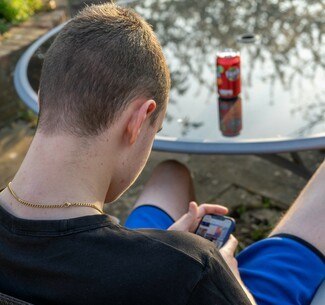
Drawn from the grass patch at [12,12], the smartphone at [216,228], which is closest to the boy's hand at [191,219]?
the smartphone at [216,228]

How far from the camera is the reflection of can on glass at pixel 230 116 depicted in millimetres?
2061

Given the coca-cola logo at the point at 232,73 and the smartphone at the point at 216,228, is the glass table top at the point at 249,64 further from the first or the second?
the smartphone at the point at 216,228

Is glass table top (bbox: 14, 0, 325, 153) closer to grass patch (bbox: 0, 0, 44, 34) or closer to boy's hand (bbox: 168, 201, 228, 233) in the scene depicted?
boy's hand (bbox: 168, 201, 228, 233)

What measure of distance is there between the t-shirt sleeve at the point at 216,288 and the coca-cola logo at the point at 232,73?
113 cm

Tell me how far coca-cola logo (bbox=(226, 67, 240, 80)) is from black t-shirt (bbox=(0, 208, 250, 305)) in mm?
1171

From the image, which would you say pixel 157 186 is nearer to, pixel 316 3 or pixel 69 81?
pixel 69 81

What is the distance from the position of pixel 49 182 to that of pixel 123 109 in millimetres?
224

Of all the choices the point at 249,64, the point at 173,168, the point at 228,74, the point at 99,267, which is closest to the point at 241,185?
the point at 249,64

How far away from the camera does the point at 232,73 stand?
215 cm

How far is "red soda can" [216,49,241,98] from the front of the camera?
2.13 metres

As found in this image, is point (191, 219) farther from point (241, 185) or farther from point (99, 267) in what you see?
point (241, 185)

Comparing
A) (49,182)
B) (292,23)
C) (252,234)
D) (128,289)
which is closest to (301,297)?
(128,289)

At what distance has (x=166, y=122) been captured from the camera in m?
2.20

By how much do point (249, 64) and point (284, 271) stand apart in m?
1.24
